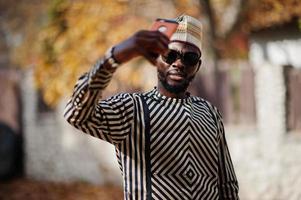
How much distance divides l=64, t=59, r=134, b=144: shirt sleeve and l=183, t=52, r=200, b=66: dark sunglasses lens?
312mm

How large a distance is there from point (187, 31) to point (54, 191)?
937cm

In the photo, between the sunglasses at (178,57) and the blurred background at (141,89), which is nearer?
the sunglasses at (178,57)

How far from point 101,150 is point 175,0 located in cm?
334

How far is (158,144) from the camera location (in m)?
2.67

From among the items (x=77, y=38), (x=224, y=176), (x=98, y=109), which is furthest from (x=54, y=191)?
(x=98, y=109)

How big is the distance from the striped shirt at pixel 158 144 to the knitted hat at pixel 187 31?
0.89ft

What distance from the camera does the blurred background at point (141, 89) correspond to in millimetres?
8594

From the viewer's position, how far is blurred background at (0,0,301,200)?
28.2 feet

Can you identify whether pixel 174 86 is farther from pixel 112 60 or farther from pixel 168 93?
pixel 112 60

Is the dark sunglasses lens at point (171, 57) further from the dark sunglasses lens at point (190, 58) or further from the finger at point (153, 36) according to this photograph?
the finger at point (153, 36)

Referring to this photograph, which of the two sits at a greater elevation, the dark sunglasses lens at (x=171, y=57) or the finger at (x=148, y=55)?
the dark sunglasses lens at (x=171, y=57)

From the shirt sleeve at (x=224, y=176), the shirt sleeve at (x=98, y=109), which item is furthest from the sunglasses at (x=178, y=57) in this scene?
the shirt sleeve at (x=224, y=176)

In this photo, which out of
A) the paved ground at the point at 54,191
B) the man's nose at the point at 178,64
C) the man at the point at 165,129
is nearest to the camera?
the man at the point at 165,129

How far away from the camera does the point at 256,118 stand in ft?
29.9
